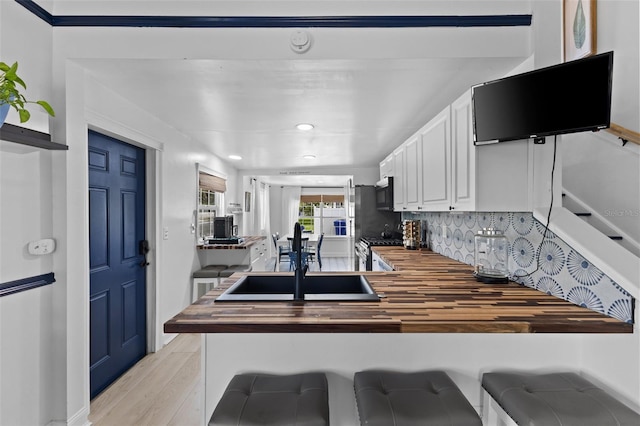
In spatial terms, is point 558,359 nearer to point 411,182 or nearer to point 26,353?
point 411,182

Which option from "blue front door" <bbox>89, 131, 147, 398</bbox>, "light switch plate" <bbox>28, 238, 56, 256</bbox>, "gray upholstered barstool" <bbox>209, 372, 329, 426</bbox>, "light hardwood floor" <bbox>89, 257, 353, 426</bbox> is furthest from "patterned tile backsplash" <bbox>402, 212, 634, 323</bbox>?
"blue front door" <bbox>89, 131, 147, 398</bbox>

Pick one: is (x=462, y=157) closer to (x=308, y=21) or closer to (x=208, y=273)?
(x=308, y=21)

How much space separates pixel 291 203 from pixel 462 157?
779 centimetres

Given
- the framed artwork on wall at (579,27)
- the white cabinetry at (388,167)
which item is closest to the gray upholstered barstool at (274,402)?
the framed artwork on wall at (579,27)

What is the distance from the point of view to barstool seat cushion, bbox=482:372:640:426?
1077 millimetres

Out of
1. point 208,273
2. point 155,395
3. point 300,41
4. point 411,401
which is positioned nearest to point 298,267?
point 411,401

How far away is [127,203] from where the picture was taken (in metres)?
2.76

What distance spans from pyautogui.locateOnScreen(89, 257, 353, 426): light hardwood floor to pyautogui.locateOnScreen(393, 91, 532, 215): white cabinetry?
1.96 meters

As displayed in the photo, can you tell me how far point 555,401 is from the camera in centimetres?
116

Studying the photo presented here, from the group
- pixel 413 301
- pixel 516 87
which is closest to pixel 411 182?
pixel 516 87

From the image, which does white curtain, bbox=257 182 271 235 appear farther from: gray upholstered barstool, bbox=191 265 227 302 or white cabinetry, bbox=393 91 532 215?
white cabinetry, bbox=393 91 532 215

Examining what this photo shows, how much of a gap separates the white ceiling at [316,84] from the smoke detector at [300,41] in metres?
0.04

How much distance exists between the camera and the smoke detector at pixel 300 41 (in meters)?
1.83

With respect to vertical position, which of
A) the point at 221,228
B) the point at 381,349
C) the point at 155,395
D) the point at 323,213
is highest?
the point at 323,213
